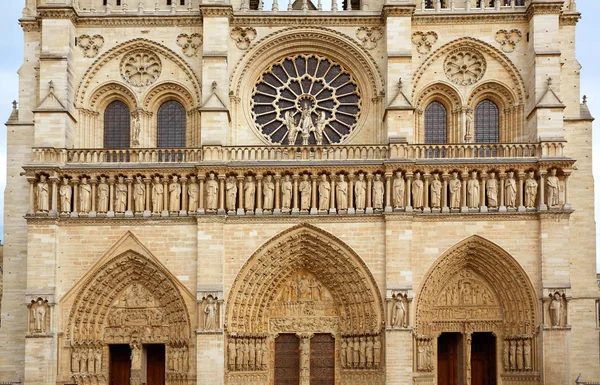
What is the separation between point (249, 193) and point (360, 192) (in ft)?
9.23

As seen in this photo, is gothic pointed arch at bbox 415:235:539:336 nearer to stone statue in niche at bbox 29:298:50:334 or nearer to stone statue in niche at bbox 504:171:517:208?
stone statue in niche at bbox 504:171:517:208

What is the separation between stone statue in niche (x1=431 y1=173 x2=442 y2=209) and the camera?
72.1 feet

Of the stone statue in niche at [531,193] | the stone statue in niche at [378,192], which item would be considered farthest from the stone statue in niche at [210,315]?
the stone statue in niche at [531,193]

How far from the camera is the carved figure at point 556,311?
69.6ft

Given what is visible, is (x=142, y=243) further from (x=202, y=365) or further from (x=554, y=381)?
(x=554, y=381)

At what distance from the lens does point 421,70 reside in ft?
76.7

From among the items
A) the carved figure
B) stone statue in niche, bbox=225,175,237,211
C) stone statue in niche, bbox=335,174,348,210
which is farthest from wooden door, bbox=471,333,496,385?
stone statue in niche, bbox=225,175,237,211

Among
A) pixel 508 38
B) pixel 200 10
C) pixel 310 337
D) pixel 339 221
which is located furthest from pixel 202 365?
pixel 508 38

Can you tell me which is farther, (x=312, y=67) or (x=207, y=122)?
(x=312, y=67)

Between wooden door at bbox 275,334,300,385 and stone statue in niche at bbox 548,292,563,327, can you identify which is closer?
stone statue in niche at bbox 548,292,563,327

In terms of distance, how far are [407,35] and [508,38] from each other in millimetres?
2857

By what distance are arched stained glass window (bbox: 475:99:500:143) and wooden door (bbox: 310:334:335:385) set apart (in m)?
6.86

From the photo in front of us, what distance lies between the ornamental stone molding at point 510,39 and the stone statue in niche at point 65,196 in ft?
39.3

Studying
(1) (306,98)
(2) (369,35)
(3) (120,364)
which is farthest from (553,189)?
(3) (120,364)
